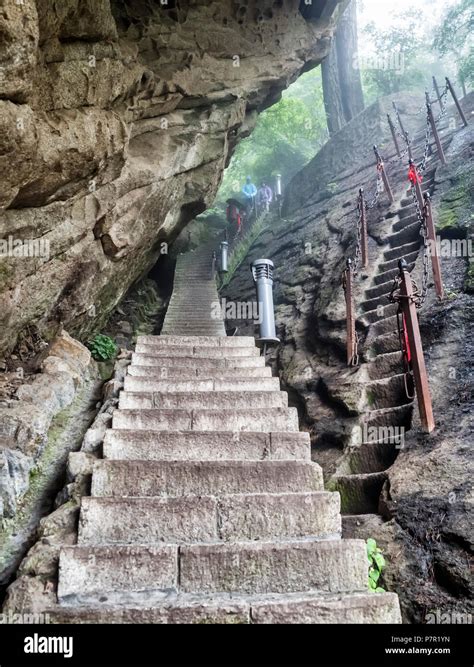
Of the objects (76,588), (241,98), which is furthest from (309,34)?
(76,588)

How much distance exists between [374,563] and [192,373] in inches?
111

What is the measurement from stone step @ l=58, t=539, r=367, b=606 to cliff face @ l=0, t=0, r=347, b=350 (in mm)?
2666

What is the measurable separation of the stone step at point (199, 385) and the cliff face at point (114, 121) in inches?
56.3

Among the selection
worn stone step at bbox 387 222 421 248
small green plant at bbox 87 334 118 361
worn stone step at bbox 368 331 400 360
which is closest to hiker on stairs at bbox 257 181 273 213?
worn stone step at bbox 387 222 421 248

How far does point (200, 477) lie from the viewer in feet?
11.5

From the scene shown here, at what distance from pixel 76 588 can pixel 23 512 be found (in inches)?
44.1

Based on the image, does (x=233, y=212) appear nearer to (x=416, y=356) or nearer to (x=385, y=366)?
(x=385, y=366)

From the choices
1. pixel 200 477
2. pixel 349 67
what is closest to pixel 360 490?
pixel 200 477

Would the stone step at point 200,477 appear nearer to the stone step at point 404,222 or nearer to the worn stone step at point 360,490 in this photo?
the worn stone step at point 360,490

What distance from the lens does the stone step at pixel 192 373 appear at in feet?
16.9

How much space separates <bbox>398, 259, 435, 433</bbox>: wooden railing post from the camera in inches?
154

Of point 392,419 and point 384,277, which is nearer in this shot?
point 392,419

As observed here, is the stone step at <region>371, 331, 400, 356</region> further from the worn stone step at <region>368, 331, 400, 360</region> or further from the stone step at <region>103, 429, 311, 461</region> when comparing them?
the stone step at <region>103, 429, 311, 461</region>

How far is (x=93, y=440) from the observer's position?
3893 mm
